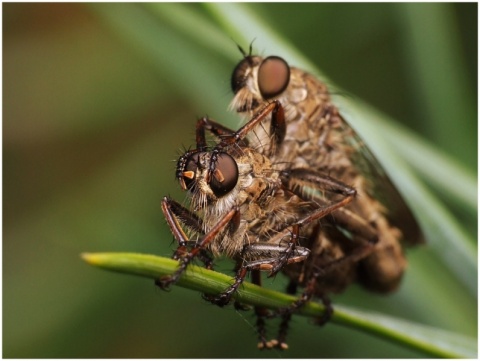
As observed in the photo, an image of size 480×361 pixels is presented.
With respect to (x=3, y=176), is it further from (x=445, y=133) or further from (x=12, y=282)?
(x=445, y=133)

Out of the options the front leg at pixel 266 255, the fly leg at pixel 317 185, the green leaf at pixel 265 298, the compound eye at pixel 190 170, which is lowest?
the green leaf at pixel 265 298

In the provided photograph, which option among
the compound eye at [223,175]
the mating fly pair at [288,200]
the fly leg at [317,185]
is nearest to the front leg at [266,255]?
the mating fly pair at [288,200]

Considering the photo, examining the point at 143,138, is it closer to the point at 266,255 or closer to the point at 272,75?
the point at 272,75

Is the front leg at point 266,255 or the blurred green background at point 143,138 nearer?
the front leg at point 266,255

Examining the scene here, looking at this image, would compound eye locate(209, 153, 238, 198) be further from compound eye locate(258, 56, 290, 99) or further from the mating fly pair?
compound eye locate(258, 56, 290, 99)

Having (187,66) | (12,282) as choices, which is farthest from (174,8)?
(12,282)

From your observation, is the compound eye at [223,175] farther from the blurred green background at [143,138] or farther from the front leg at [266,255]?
the blurred green background at [143,138]

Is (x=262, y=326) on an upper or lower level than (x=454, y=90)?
lower
